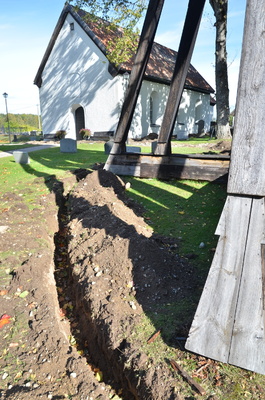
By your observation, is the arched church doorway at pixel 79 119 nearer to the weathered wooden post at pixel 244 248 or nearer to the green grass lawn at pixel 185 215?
the green grass lawn at pixel 185 215

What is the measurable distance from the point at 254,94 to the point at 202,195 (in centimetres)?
401

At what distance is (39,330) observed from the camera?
8.72 ft

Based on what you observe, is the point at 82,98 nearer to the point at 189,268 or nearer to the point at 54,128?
the point at 54,128

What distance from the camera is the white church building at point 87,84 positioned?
20.7 m

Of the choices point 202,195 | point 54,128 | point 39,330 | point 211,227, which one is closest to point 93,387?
point 39,330

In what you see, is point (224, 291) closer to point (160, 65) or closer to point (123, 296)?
point (123, 296)

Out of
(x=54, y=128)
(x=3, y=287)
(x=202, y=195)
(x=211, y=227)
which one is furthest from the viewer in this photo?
(x=54, y=128)

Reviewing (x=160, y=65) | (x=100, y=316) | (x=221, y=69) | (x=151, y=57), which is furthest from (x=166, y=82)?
(x=100, y=316)

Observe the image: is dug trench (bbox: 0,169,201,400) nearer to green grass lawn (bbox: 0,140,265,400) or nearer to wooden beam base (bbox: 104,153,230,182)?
green grass lawn (bbox: 0,140,265,400)

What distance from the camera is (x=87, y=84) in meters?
21.8

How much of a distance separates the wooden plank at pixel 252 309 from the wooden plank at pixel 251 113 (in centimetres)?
18

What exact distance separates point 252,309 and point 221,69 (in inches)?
599

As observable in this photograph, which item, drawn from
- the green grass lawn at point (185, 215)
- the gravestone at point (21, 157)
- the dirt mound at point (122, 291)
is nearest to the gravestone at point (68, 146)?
the gravestone at point (21, 157)

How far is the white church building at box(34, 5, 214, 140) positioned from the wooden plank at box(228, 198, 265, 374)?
1923 cm
